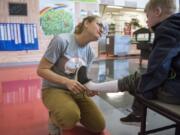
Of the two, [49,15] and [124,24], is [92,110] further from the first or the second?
[124,24]

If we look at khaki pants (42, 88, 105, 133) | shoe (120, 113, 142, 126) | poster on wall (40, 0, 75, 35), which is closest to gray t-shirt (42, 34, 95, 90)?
khaki pants (42, 88, 105, 133)

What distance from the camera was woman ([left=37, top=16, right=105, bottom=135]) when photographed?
151 centimetres

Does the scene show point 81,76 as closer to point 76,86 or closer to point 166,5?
point 76,86

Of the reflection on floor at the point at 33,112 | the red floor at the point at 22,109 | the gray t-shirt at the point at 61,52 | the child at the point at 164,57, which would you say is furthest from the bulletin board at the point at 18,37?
the child at the point at 164,57

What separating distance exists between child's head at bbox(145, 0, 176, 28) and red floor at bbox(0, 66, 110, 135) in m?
1.18

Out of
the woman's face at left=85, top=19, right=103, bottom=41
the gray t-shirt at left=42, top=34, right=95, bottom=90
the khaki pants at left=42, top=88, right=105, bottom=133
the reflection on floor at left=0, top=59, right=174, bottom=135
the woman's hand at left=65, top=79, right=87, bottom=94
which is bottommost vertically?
the reflection on floor at left=0, top=59, right=174, bottom=135

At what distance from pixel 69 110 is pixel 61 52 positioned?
19.4 inches

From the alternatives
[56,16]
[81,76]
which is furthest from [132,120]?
[56,16]

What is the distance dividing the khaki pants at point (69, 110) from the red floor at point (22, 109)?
0.14 m

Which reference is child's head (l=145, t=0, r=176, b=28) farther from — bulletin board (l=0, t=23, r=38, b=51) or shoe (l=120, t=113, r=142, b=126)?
bulletin board (l=0, t=23, r=38, b=51)

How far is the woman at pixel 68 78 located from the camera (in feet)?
4.96

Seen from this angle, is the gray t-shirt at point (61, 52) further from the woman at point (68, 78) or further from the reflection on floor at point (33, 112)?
the reflection on floor at point (33, 112)

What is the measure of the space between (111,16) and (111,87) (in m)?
7.37

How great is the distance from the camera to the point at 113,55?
24.4 ft
